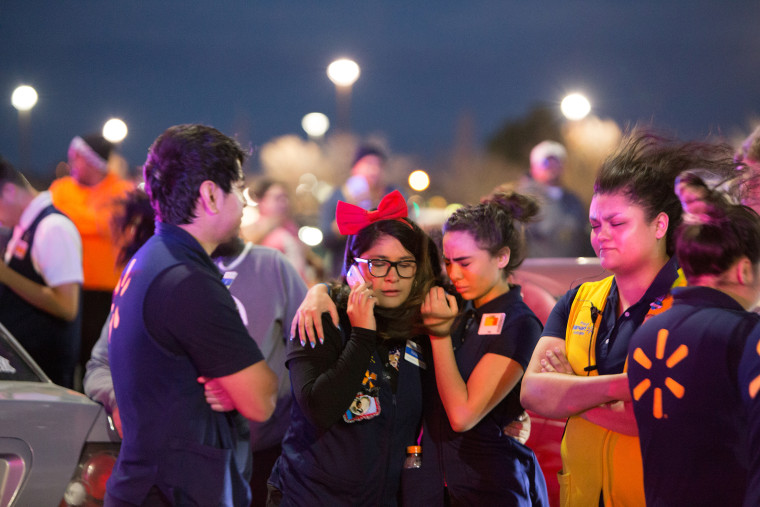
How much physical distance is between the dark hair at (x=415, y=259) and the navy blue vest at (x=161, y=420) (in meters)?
0.76

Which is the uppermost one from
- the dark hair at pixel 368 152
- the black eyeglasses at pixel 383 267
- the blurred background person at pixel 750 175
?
the dark hair at pixel 368 152

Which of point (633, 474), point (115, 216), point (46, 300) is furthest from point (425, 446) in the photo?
point (46, 300)

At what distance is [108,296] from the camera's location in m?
6.19

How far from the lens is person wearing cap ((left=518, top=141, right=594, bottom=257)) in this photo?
7.12 m

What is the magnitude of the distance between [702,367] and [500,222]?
151 centimetres

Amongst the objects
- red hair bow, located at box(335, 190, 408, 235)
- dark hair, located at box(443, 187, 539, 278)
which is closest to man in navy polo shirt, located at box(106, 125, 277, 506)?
red hair bow, located at box(335, 190, 408, 235)

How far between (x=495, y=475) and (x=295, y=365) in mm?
948

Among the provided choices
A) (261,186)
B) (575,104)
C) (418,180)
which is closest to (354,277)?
(261,186)

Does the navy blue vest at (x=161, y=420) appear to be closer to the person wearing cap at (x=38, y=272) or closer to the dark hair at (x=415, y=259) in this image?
the dark hair at (x=415, y=259)

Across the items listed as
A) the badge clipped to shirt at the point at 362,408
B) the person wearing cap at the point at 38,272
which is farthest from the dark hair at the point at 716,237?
the person wearing cap at the point at 38,272

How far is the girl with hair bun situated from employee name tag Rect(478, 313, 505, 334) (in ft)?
3.03

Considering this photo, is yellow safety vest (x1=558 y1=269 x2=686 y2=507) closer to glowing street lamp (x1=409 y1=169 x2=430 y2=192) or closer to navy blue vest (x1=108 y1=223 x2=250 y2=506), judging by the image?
navy blue vest (x1=108 y1=223 x2=250 y2=506)

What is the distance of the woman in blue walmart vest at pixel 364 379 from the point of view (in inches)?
107

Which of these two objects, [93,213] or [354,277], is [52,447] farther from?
[93,213]
